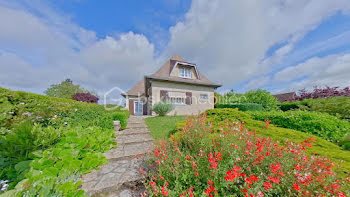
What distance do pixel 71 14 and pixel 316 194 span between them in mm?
9388

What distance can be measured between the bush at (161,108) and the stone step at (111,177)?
7.17m

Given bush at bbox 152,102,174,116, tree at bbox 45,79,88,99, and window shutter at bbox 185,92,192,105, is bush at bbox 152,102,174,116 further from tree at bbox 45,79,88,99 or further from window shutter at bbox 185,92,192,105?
tree at bbox 45,79,88,99

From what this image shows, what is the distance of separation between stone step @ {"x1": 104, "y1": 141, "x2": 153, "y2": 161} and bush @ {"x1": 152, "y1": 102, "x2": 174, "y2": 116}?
5.98 m

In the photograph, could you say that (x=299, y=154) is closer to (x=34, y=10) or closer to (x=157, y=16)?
(x=157, y=16)

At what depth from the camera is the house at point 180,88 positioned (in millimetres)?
10769

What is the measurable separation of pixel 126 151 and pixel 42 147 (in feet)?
5.98

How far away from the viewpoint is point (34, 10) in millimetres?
4793

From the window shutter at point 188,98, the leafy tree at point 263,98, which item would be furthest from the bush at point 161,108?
the leafy tree at point 263,98

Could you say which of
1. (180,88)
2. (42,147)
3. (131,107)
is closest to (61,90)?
(131,107)

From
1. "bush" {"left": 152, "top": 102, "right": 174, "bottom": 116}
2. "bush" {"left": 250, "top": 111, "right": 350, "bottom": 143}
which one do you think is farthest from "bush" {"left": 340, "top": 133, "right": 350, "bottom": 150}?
Answer: "bush" {"left": 152, "top": 102, "right": 174, "bottom": 116}

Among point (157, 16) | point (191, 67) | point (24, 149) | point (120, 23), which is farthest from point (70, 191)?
point (191, 67)

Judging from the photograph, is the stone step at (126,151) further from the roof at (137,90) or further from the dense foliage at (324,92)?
the dense foliage at (324,92)

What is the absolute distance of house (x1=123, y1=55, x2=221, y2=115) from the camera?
10.8m

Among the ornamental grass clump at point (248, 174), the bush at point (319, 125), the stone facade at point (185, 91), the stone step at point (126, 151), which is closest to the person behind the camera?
the ornamental grass clump at point (248, 174)
